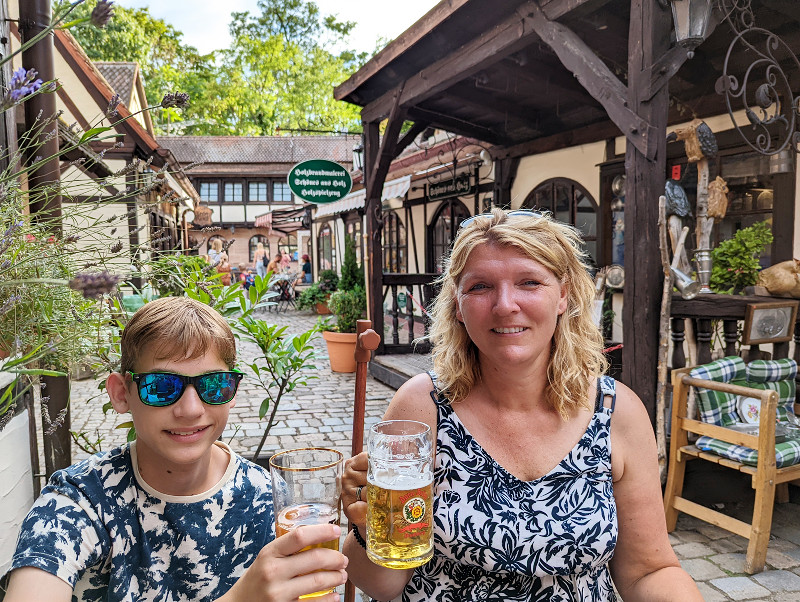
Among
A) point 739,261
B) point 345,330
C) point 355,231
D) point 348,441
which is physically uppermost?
point 355,231

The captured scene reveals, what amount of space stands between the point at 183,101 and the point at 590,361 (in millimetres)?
1316

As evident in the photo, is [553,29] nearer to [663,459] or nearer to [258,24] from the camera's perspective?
[663,459]

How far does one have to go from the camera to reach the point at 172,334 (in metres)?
1.25

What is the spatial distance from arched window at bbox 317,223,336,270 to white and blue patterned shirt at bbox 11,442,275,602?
17838 mm

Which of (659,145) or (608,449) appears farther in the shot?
(659,145)

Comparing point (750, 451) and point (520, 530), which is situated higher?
point (520, 530)

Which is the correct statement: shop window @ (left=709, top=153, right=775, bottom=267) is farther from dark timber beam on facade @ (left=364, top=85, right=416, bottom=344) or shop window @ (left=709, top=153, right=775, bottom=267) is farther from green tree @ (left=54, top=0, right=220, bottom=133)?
green tree @ (left=54, top=0, right=220, bottom=133)

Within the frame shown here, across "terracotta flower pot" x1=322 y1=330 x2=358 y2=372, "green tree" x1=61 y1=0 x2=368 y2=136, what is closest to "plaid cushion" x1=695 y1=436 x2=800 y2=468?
"terracotta flower pot" x1=322 y1=330 x2=358 y2=372

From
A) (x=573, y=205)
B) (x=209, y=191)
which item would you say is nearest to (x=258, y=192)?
(x=209, y=191)

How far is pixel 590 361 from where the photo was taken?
5.63 feet

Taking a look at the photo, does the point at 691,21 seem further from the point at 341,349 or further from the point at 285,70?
the point at 285,70

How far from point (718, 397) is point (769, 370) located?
463 millimetres

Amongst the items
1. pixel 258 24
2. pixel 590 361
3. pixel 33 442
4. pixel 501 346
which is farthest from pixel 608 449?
pixel 258 24

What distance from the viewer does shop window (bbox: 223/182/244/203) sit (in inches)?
1224
